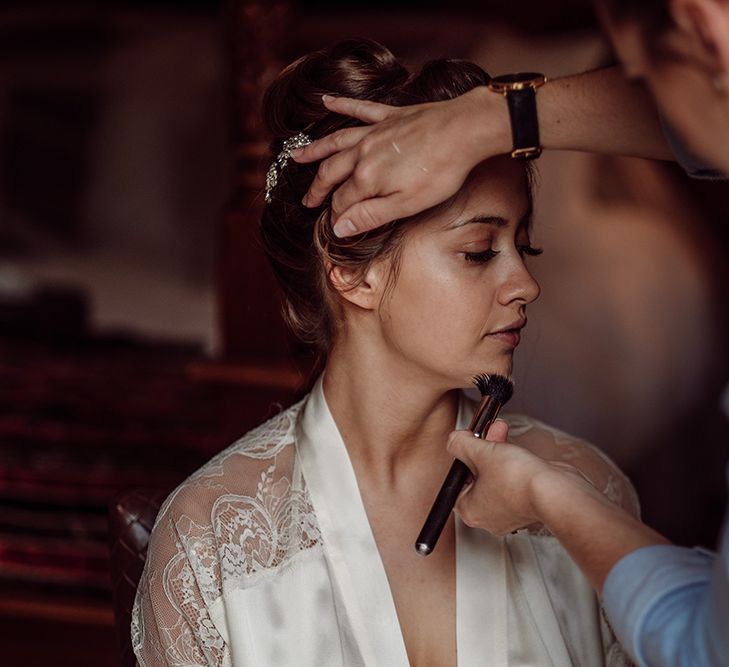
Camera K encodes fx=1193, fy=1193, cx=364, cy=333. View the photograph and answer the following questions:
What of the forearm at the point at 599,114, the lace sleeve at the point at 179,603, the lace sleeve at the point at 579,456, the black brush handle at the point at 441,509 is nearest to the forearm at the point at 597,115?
the forearm at the point at 599,114

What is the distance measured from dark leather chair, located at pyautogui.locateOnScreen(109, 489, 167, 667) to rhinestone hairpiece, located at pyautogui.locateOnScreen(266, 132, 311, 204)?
462 millimetres

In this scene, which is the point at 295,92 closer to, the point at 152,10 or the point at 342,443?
the point at 342,443

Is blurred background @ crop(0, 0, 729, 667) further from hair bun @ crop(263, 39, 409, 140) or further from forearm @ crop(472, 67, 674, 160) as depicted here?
forearm @ crop(472, 67, 674, 160)

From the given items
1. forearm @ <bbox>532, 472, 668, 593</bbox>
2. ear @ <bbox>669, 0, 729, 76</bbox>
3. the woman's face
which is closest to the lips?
the woman's face

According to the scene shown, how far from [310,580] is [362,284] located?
0.39 metres

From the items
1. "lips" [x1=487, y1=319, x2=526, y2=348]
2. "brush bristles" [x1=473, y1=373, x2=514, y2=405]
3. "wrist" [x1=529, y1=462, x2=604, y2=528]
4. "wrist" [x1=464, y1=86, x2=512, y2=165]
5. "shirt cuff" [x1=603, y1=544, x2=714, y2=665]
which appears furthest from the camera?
"lips" [x1=487, y1=319, x2=526, y2=348]

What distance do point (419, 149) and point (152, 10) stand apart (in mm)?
4131

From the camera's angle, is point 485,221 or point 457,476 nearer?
point 457,476

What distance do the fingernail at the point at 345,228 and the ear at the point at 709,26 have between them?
0.56 m

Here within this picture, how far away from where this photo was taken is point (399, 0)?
5070mm

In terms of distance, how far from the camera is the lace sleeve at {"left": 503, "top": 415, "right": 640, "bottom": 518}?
1652mm

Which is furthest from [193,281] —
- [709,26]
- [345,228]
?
[709,26]

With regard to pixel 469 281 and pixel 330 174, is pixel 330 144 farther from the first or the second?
pixel 469 281

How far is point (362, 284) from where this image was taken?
1.60 metres
